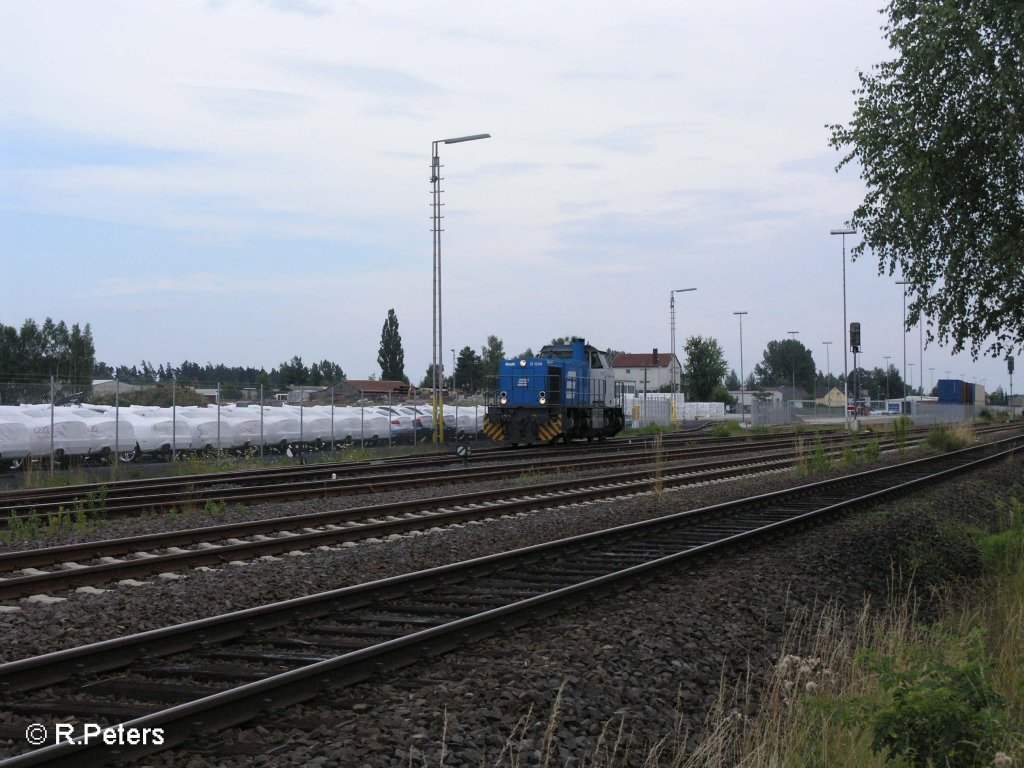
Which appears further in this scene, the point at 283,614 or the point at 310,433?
the point at 310,433

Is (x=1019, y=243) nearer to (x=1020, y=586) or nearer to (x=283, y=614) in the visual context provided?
(x=1020, y=586)

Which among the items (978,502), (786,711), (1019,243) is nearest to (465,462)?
(978,502)

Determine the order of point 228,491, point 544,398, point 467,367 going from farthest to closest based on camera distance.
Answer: point 467,367 → point 544,398 → point 228,491

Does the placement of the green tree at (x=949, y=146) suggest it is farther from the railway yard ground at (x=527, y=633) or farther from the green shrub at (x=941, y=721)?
the green shrub at (x=941, y=721)

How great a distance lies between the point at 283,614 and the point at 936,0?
11879mm

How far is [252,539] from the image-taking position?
499 inches

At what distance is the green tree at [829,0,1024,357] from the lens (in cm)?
1345

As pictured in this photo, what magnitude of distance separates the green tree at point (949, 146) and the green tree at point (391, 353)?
9823 cm

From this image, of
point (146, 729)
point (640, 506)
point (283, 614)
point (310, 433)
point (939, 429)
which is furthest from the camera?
point (939, 429)

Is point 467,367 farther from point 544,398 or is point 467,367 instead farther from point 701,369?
point 544,398

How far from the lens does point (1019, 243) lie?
1425 centimetres

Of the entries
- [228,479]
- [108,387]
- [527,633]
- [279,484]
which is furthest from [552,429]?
[527,633]

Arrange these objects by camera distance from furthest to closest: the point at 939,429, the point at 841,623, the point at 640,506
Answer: the point at 939,429
the point at 640,506
the point at 841,623

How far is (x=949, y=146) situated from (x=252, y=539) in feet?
36.5
